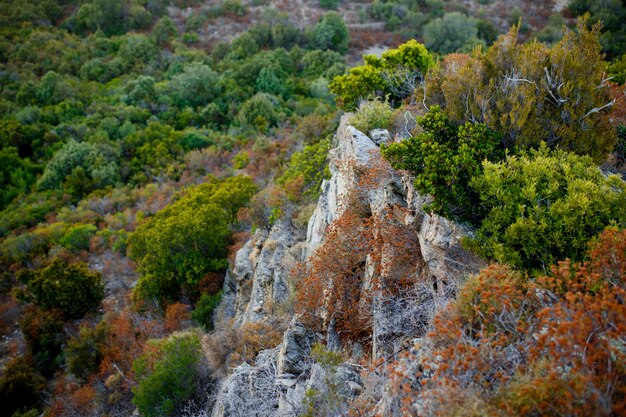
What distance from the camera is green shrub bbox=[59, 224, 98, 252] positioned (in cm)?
2967

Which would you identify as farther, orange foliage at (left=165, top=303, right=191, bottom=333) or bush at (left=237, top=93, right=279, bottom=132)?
bush at (left=237, top=93, right=279, bottom=132)

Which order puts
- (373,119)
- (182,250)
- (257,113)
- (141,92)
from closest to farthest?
(373,119) → (182,250) → (257,113) → (141,92)

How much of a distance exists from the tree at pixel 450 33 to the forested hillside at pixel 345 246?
12.5 ft

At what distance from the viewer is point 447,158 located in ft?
33.0

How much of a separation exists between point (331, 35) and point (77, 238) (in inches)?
1559

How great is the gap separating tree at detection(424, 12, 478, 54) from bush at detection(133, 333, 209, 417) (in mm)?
46009

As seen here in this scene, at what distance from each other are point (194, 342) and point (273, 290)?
333 centimetres

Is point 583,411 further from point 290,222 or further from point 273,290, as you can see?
point 290,222

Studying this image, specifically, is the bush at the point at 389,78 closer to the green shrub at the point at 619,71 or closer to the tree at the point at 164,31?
the green shrub at the point at 619,71

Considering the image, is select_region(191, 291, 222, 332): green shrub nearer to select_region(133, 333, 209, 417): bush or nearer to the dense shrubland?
the dense shrubland

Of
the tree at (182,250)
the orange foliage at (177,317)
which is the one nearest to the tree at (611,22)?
the tree at (182,250)

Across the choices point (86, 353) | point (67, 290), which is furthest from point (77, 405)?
point (67, 290)

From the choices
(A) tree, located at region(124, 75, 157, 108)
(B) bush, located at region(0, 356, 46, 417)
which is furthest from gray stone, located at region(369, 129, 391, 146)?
(A) tree, located at region(124, 75, 157, 108)

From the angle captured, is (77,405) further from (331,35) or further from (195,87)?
(331,35)
